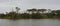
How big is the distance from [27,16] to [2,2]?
50 cm

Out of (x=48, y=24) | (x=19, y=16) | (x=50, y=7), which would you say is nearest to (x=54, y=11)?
(x=50, y=7)

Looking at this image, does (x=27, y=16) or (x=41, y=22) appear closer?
(x=27, y=16)

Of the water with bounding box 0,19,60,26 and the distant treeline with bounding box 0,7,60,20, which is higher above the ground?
the distant treeline with bounding box 0,7,60,20

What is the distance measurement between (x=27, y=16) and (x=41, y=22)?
1.50 feet

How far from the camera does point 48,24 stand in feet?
8.32

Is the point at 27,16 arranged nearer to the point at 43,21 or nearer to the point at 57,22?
the point at 43,21

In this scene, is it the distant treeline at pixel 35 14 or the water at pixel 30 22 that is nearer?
the distant treeline at pixel 35 14

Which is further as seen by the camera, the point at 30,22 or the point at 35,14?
the point at 30,22

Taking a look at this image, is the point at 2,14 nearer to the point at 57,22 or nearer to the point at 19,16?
the point at 19,16

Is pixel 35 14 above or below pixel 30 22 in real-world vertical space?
above

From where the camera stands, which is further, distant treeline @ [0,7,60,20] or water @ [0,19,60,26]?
water @ [0,19,60,26]

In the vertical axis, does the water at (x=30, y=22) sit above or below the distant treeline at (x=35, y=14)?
below

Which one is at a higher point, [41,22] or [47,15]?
[47,15]

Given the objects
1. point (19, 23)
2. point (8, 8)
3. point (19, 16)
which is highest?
point (8, 8)
